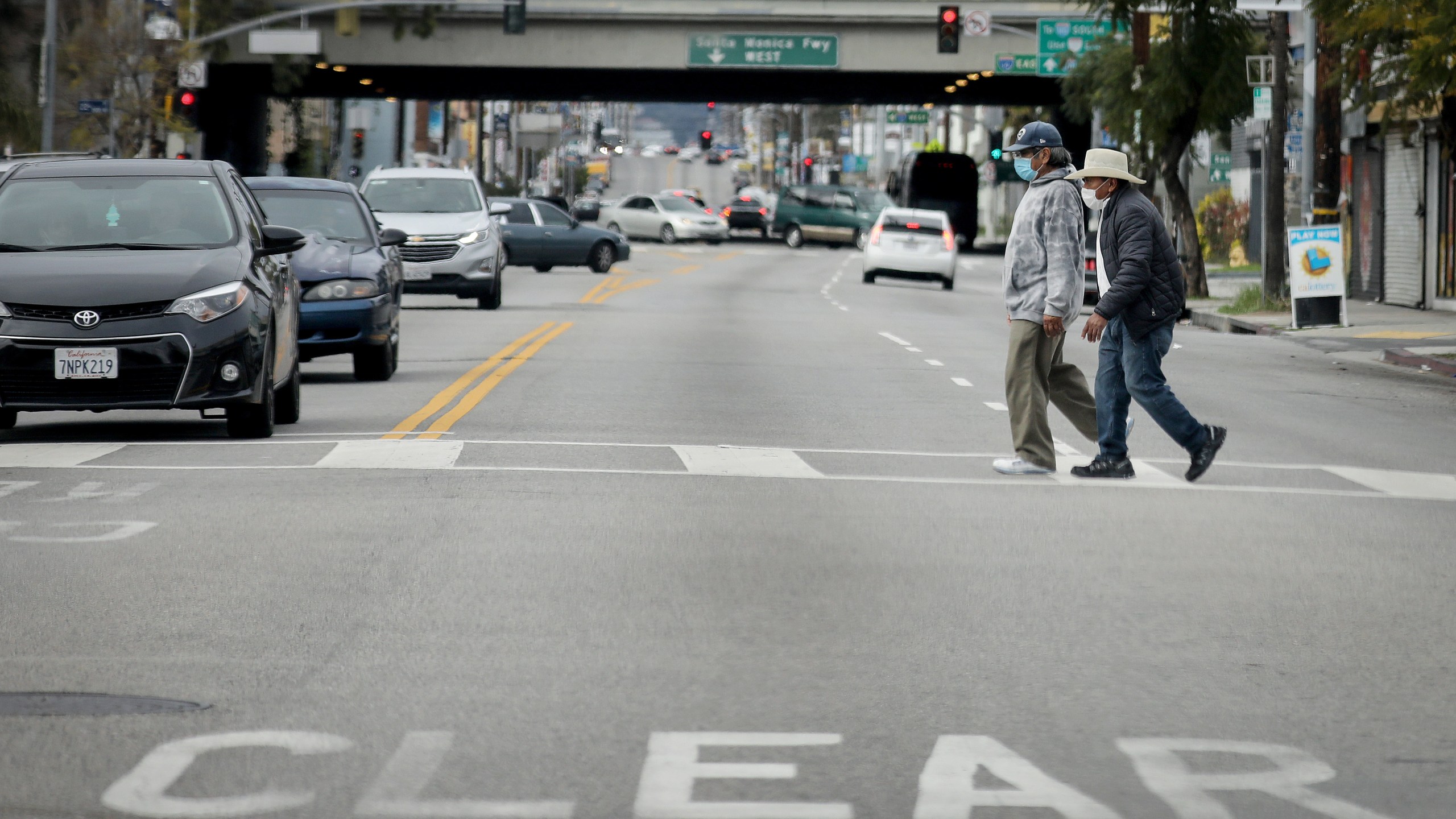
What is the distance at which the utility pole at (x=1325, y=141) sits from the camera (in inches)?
1254

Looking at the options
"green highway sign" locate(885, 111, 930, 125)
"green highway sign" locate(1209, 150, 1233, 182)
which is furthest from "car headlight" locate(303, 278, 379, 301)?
"green highway sign" locate(885, 111, 930, 125)

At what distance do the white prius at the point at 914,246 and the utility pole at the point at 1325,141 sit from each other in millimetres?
12235

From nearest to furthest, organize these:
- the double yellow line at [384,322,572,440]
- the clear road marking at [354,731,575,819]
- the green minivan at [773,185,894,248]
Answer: the clear road marking at [354,731,575,819] < the double yellow line at [384,322,572,440] < the green minivan at [773,185,894,248]

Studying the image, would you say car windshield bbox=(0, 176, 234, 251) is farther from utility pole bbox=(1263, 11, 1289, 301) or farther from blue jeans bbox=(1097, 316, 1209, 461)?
utility pole bbox=(1263, 11, 1289, 301)

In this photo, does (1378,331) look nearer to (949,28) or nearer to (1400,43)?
(1400,43)

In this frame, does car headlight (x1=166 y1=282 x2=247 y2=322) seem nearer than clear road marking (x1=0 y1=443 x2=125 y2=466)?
No

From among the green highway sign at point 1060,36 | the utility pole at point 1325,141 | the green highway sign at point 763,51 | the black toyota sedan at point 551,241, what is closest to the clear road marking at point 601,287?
the black toyota sedan at point 551,241

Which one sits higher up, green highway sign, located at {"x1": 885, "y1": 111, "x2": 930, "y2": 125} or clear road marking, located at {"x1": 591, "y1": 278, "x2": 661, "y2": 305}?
green highway sign, located at {"x1": 885, "y1": 111, "x2": 930, "y2": 125}

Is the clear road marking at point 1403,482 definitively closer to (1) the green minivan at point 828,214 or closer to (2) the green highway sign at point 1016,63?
(2) the green highway sign at point 1016,63

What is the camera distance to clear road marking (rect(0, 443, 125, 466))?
39.6 feet

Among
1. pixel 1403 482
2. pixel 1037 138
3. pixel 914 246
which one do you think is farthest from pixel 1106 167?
pixel 914 246

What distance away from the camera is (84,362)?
40.6ft

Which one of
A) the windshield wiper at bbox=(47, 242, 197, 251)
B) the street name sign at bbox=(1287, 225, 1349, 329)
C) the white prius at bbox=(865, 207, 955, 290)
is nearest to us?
the windshield wiper at bbox=(47, 242, 197, 251)

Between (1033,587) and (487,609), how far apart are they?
2.11 m
